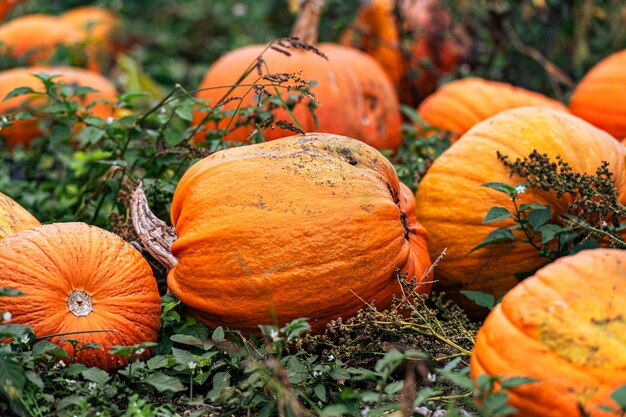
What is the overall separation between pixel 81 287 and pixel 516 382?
4.61ft

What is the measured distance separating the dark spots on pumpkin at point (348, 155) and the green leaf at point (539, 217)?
0.65 m

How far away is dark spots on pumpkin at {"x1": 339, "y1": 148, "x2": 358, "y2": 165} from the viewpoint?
9.16 ft

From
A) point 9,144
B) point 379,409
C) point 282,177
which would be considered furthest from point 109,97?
point 379,409

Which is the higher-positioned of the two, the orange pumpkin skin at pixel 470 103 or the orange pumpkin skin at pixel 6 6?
the orange pumpkin skin at pixel 6 6

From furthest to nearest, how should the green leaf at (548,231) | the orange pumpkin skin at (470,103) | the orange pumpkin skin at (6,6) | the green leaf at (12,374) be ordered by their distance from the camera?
the orange pumpkin skin at (6,6) < the orange pumpkin skin at (470,103) < the green leaf at (548,231) < the green leaf at (12,374)

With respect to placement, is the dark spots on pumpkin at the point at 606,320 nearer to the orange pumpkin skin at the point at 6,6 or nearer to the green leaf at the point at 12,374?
the green leaf at the point at 12,374

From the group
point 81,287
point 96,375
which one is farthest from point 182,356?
point 81,287

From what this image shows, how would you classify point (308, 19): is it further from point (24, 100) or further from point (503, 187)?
point (503, 187)

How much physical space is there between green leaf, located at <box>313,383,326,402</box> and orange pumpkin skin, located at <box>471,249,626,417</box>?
46 cm

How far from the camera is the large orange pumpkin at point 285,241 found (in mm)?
2566

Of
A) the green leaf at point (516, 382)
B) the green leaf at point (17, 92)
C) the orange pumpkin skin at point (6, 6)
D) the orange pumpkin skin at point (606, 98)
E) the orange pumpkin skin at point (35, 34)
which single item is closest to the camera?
the green leaf at point (516, 382)

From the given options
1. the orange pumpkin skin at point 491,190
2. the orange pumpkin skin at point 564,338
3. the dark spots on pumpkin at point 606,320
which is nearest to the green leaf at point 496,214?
the orange pumpkin skin at point 491,190

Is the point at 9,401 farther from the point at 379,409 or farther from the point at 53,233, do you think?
the point at 379,409

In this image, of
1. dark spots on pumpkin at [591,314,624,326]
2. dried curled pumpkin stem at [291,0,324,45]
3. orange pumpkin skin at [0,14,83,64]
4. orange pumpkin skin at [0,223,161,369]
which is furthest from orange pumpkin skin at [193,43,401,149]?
orange pumpkin skin at [0,14,83,64]
